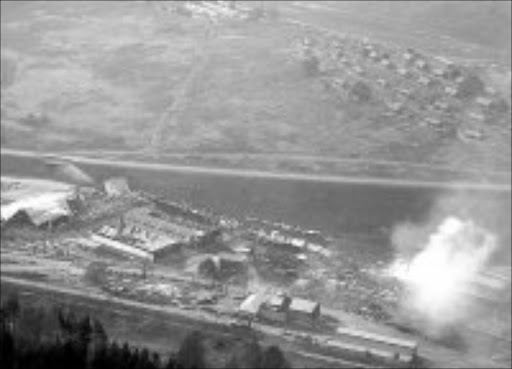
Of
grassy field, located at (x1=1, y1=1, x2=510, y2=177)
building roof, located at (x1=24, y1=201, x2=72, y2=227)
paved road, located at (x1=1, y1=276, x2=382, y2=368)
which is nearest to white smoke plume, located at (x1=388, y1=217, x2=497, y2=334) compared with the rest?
paved road, located at (x1=1, y1=276, x2=382, y2=368)

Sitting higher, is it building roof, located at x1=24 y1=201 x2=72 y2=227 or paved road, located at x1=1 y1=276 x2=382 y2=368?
building roof, located at x1=24 y1=201 x2=72 y2=227

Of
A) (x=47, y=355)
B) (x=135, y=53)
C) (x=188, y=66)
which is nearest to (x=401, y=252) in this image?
(x=47, y=355)

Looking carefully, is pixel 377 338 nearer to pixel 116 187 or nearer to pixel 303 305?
pixel 303 305

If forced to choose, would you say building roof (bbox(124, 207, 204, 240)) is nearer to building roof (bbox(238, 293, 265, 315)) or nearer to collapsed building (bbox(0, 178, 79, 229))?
collapsed building (bbox(0, 178, 79, 229))

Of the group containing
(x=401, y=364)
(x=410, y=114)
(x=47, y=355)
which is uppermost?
(x=410, y=114)

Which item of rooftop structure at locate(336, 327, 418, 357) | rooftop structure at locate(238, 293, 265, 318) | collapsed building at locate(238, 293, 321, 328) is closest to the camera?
rooftop structure at locate(336, 327, 418, 357)

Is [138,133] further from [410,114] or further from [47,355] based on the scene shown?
[47,355]

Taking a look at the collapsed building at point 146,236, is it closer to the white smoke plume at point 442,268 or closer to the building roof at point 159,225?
the building roof at point 159,225

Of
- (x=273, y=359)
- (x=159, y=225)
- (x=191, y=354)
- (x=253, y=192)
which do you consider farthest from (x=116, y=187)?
(x=273, y=359)
